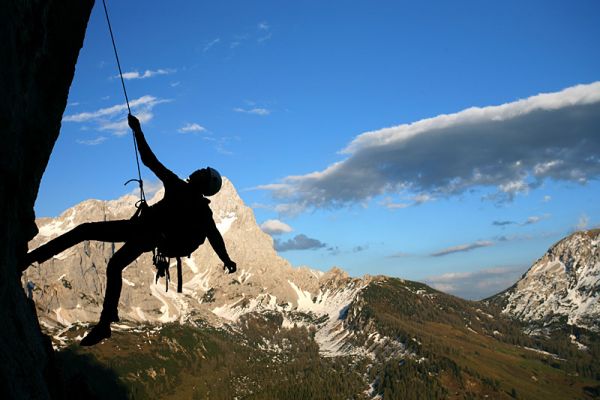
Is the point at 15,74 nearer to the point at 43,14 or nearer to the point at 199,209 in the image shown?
the point at 43,14

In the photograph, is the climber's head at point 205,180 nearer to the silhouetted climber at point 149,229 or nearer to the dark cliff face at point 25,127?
the silhouetted climber at point 149,229

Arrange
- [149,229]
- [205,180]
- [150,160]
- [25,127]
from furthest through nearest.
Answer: [205,180]
[149,229]
[150,160]
[25,127]

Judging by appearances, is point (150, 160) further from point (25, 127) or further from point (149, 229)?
point (25, 127)

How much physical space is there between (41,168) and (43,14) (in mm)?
3118

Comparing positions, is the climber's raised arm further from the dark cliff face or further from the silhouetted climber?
the dark cliff face

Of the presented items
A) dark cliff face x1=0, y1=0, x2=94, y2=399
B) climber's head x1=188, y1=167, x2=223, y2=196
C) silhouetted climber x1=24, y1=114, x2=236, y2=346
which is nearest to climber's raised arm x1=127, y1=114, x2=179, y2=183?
silhouetted climber x1=24, y1=114, x2=236, y2=346

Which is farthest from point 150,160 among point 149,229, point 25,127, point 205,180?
point 25,127

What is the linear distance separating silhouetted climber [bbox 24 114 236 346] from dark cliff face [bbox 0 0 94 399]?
35.3 inches

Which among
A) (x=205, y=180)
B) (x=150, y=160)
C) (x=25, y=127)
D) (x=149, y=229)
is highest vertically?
(x=25, y=127)

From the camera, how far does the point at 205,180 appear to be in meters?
9.86

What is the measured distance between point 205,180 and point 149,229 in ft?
4.38

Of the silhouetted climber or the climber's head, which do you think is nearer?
the silhouetted climber

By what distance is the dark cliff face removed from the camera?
632cm

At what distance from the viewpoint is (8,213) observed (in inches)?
282
